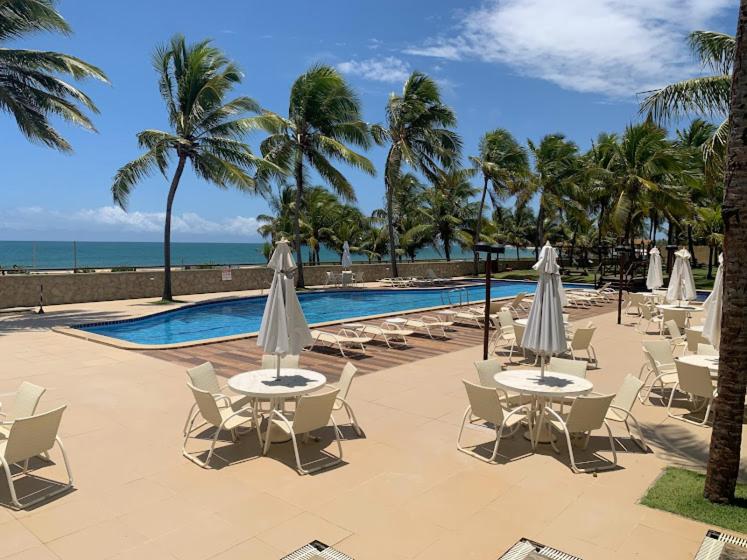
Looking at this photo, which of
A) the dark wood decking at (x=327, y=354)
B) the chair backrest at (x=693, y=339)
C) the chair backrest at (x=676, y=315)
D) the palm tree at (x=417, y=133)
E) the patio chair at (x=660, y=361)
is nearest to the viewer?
the patio chair at (x=660, y=361)

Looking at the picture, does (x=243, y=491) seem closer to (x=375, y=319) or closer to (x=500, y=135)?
(x=375, y=319)

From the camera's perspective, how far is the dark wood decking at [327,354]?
30.0ft

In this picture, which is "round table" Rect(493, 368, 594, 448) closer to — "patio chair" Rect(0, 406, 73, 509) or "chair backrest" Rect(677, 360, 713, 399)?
"chair backrest" Rect(677, 360, 713, 399)

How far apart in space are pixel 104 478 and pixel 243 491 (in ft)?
4.19

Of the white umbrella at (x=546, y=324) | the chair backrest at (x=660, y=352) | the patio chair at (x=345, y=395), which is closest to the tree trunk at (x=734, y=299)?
the white umbrella at (x=546, y=324)

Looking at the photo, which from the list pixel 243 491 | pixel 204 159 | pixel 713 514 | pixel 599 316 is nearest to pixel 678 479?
pixel 713 514

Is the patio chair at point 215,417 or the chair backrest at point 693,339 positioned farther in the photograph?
the chair backrest at point 693,339

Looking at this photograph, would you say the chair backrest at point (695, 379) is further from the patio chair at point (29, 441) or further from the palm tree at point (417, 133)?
the palm tree at point (417, 133)

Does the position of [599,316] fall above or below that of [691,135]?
below

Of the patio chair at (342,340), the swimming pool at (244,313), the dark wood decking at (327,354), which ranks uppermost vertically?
the patio chair at (342,340)

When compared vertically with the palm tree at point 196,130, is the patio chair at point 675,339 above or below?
below

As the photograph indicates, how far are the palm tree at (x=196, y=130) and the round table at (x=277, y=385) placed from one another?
13936mm

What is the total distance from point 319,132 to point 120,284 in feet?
33.0

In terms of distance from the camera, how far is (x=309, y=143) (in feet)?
75.5
